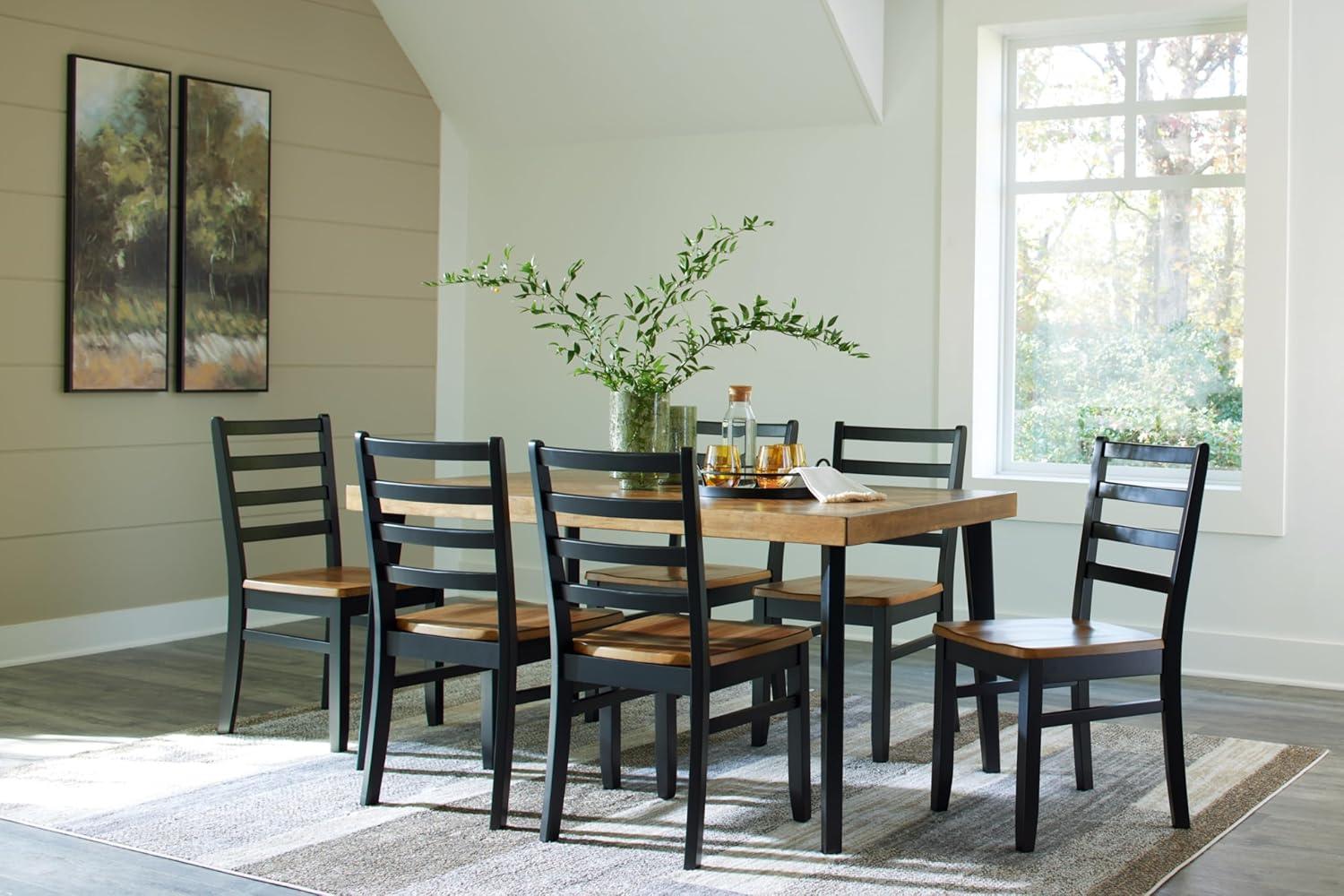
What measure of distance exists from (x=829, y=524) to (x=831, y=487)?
397 millimetres

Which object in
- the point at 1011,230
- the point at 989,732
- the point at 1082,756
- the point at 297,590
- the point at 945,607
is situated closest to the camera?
the point at 1082,756

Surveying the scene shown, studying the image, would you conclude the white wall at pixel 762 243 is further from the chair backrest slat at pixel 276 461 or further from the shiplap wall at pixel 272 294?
the chair backrest slat at pixel 276 461

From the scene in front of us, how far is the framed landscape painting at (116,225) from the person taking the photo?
510 cm

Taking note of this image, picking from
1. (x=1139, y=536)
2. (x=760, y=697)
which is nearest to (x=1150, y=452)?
(x=1139, y=536)

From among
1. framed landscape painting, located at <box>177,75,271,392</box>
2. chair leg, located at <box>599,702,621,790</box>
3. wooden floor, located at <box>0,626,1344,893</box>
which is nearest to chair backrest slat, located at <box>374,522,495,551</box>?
chair leg, located at <box>599,702,621,790</box>

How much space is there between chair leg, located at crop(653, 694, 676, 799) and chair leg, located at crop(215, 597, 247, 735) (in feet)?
4.34

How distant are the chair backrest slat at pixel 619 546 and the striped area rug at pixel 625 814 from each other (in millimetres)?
441

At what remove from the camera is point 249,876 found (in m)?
2.89

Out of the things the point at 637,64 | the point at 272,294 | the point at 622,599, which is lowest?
the point at 622,599

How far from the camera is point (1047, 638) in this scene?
317cm

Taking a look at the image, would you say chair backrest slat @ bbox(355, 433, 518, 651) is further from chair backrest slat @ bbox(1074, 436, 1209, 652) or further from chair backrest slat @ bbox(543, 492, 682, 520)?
chair backrest slat @ bbox(1074, 436, 1209, 652)

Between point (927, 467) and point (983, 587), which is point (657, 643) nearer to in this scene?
point (983, 587)

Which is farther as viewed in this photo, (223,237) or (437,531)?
(223,237)

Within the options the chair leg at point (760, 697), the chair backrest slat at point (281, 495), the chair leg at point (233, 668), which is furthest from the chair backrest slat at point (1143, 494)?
the chair leg at point (233, 668)
